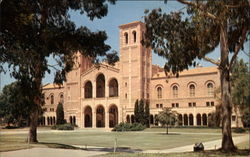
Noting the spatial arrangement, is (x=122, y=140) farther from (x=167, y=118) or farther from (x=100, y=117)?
(x=100, y=117)

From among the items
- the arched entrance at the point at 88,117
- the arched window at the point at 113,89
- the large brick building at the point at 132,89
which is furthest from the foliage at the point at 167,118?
the arched entrance at the point at 88,117

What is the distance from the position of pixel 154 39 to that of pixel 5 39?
7.26 m

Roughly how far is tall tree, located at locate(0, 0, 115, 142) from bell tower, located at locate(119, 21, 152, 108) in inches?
1608

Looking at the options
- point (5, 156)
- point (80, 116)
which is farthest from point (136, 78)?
Answer: point (5, 156)

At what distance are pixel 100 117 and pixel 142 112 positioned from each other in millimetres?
15860

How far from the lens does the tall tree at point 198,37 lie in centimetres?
1521

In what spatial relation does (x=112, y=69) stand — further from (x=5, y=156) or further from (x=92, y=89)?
(x=5, y=156)

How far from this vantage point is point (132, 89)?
61.0 m

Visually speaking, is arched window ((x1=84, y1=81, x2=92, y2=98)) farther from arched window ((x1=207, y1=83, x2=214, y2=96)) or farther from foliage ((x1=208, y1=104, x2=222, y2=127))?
foliage ((x1=208, y1=104, x2=222, y2=127))

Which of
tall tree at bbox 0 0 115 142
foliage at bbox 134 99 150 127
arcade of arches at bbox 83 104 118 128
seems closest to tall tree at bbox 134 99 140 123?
foliage at bbox 134 99 150 127

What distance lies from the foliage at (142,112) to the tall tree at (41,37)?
36.1 meters

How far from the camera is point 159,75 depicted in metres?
62.3

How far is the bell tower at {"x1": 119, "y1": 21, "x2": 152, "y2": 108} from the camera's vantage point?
199ft

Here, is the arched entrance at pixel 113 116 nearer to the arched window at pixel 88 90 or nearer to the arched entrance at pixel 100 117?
the arched entrance at pixel 100 117
